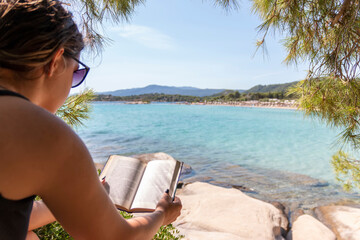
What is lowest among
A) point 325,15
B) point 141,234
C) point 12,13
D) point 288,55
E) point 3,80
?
point 141,234

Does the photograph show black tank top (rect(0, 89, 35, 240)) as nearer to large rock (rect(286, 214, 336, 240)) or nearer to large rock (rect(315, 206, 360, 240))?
large rock (rect(286, 214, 336, 240))

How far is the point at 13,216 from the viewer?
432mm

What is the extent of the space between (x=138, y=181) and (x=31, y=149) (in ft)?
2.58

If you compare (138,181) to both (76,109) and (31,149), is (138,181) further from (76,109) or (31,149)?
(76,109)

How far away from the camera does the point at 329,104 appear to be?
1.88 metres

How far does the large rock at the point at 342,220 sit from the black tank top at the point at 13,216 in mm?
3798

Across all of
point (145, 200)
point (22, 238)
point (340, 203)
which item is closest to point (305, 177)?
point (340, 203)

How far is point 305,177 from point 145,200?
645cm

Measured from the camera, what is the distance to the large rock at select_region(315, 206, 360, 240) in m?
3.27

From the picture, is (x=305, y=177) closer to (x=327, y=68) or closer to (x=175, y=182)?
(x=327, y=68)

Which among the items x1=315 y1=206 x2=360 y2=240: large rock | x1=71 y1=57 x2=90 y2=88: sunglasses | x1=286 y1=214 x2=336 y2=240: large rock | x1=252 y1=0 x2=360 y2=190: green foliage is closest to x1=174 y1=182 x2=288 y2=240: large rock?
x1=286 y1=214 x2=336 y2=240: large rock

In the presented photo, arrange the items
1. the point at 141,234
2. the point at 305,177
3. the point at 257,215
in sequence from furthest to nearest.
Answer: the point at 305,177
the point at 257,215
the point at 141,234

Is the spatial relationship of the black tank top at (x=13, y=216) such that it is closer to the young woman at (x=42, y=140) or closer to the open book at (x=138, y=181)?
the young woman at (x=42, y=140)

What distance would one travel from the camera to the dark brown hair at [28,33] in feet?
1.51
